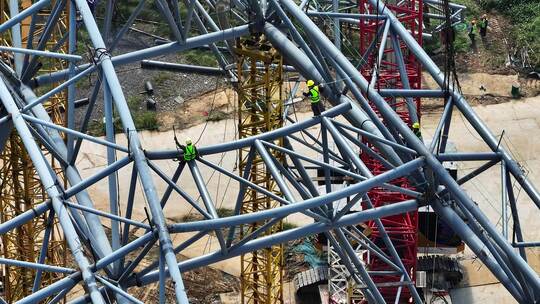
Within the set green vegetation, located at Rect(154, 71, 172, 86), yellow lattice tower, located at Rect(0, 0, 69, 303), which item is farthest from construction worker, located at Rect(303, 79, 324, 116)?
green vegetation, located at Rect(154, 71, 172, 86)

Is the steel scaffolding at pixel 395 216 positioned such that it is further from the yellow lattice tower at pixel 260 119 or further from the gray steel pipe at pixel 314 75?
the gray steel pipe at pixel 314 75

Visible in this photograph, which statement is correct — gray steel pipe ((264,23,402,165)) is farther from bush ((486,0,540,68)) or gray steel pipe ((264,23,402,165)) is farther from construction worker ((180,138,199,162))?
bush ((486,0,540,68))

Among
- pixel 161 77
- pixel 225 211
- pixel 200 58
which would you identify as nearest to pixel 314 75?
pixel 225 211

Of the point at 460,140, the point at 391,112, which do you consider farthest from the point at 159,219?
the point at 460,140

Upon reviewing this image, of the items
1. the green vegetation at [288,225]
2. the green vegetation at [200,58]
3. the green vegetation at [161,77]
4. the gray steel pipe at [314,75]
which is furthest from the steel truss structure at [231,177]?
the green vegetation at [200,58]

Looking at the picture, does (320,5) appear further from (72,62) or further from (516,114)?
(72,62)

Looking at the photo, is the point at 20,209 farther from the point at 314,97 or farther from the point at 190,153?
the point at 314,97
